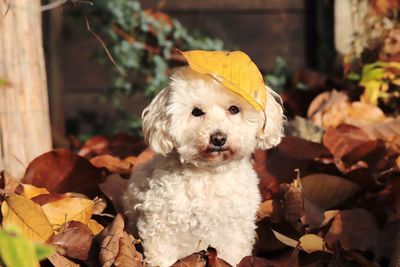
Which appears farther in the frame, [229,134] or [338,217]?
[338,217]

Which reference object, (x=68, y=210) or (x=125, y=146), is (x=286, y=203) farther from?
(x=125, y=146)

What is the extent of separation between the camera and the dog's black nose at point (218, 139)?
8.38 feet

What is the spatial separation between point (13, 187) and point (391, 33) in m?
2.68

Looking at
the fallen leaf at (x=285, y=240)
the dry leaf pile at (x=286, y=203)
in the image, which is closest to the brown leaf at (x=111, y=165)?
the dry leaf pile at (x=286, y=203)

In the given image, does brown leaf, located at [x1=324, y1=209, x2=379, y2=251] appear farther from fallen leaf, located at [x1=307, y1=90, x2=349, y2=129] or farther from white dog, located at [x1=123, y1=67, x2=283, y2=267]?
fallen leaf, located at [x1=307, y1=90, x2=349, y2=129]

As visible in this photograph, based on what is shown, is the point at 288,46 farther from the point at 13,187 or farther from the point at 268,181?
the point at 13,187

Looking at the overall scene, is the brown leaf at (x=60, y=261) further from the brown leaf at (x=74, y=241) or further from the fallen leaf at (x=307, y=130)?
the fallen leaf at (x=307, y=130)

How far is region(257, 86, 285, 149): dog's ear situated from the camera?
2717 millimetres

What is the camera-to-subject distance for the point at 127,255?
8.53 feet

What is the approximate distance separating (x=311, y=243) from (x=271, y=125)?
54 cm

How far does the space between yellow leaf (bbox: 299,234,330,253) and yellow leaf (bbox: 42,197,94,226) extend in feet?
3.04

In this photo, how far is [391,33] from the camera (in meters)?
4.49

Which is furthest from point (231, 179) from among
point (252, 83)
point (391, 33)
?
point (391, 33)

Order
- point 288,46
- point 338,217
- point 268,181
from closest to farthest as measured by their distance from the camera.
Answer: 1. point 338,217
2. point 268,181
3. point 288,46
